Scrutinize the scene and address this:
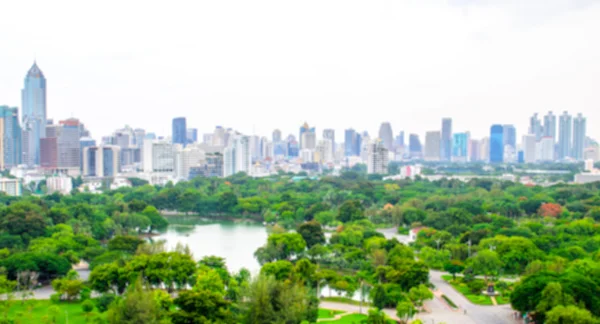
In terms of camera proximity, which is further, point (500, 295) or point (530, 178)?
point (530, 178)

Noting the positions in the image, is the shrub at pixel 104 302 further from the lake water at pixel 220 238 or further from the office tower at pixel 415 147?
the office tower at pixel 415 147

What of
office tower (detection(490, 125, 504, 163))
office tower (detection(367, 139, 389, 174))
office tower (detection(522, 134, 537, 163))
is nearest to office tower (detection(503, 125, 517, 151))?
office tower (detection(522, 134, 537, 163))

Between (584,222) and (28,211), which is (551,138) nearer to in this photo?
(584,222)

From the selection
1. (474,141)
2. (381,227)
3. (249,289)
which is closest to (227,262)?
(249,289)

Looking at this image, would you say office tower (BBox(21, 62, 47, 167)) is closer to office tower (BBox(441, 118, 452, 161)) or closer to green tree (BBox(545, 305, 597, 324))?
office tower (BBox(441, 118, 452, 161))

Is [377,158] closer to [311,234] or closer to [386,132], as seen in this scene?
[311,234]

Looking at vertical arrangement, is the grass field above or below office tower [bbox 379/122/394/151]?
below

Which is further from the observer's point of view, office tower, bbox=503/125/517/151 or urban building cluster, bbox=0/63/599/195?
office tower, bbox=503/125/517/151
